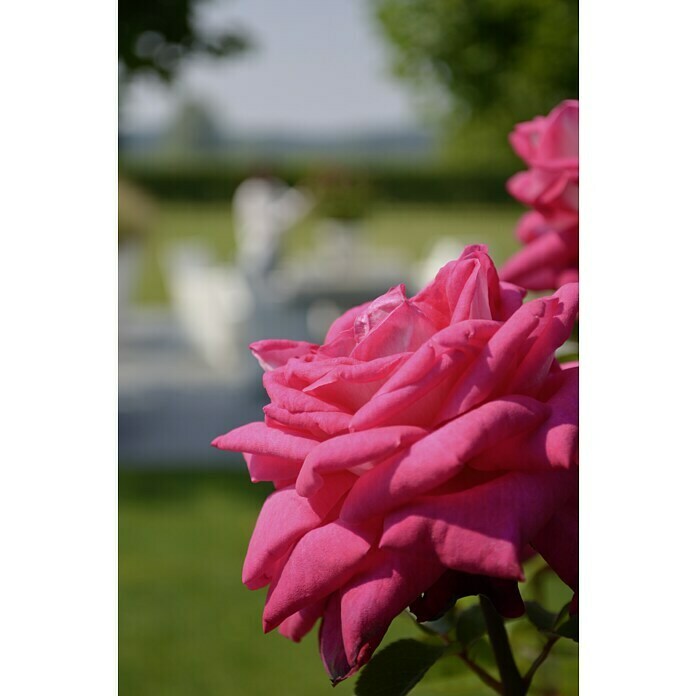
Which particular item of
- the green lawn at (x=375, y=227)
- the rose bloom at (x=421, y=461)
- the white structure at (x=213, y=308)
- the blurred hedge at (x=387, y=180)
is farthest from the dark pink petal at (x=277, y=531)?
the blurred hedge at (x=387, y=180)

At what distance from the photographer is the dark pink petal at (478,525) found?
239 millimetres

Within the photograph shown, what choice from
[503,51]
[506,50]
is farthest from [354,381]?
[503,51]

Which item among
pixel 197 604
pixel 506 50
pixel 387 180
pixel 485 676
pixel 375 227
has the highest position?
pixel 387 180

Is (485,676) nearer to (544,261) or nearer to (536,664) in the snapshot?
(536,664)

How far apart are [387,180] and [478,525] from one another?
11.9 m

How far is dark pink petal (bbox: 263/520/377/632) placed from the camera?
26 centimetres

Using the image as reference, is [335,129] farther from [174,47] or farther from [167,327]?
[174,47]

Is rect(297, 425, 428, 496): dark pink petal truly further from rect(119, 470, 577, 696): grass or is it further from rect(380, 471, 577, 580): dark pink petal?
rect(119, 470, 577, 696): grass

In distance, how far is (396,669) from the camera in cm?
31

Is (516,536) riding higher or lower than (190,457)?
higher
